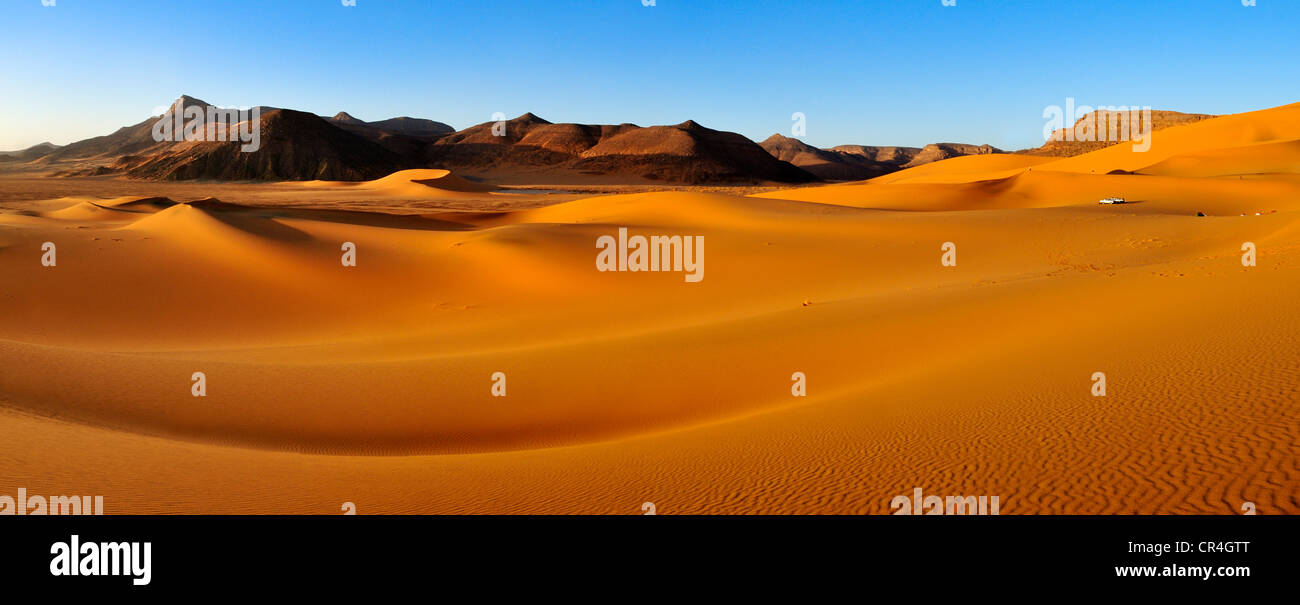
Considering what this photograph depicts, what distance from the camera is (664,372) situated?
9.77m

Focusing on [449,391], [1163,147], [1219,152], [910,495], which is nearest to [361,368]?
[449,391]

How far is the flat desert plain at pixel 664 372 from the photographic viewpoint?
496 centimetres

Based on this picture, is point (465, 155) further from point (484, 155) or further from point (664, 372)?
point (664, 372)

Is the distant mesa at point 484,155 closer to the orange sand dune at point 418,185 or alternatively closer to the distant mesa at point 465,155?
the distant mesa at point 465,155

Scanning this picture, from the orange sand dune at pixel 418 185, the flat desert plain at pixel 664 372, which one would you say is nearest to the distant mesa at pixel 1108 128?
the orange sand dune at pixel 418 185

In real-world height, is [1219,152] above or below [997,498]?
above

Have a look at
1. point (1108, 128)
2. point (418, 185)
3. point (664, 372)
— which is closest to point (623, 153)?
point (418, 185)

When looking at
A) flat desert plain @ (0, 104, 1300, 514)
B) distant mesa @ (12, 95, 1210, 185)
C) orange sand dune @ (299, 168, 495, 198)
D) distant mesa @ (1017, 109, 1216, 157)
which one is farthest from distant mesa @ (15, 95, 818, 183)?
flat desert plain @ (0, 104, 1300, 514)

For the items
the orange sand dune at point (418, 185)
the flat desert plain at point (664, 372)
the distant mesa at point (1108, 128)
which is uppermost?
the distant mesa at point (1108, 128)

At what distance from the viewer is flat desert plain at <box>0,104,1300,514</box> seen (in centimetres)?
496
